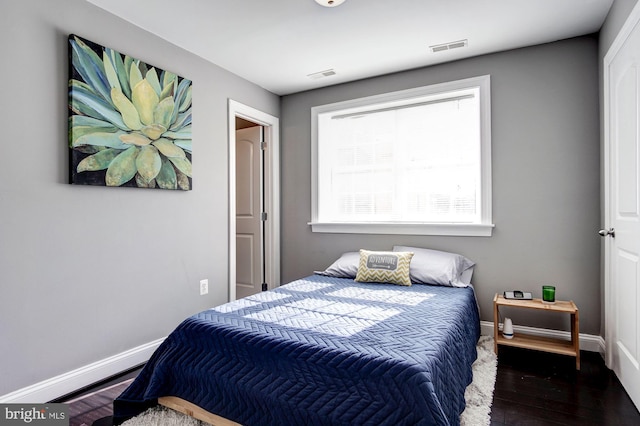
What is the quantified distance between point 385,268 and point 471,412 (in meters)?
1.27

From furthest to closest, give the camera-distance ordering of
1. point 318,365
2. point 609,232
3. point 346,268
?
point 346,268 < point 609,232 < point 318,365

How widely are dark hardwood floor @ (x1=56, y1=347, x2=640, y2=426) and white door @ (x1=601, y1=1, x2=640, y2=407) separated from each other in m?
0.11

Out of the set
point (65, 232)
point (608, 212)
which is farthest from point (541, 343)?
point (65, 232)

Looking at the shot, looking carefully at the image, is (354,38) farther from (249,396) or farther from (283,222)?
(249,396)

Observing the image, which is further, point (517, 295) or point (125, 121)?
point (517, 295)

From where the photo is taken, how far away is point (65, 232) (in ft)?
7.18

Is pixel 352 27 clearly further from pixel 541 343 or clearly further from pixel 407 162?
pixel 541 343

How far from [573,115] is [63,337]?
12.6 ft

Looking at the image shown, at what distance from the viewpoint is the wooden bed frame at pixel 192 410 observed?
176 cm

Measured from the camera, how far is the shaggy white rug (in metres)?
1.83

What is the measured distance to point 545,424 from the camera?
71.8 inches

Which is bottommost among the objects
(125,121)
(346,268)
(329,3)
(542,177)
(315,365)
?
(315,365)

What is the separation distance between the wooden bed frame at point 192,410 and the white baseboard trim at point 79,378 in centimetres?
65

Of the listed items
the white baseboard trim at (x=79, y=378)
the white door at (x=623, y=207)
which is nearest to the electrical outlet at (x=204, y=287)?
the white baseboard trim at (x=79, y=378)
